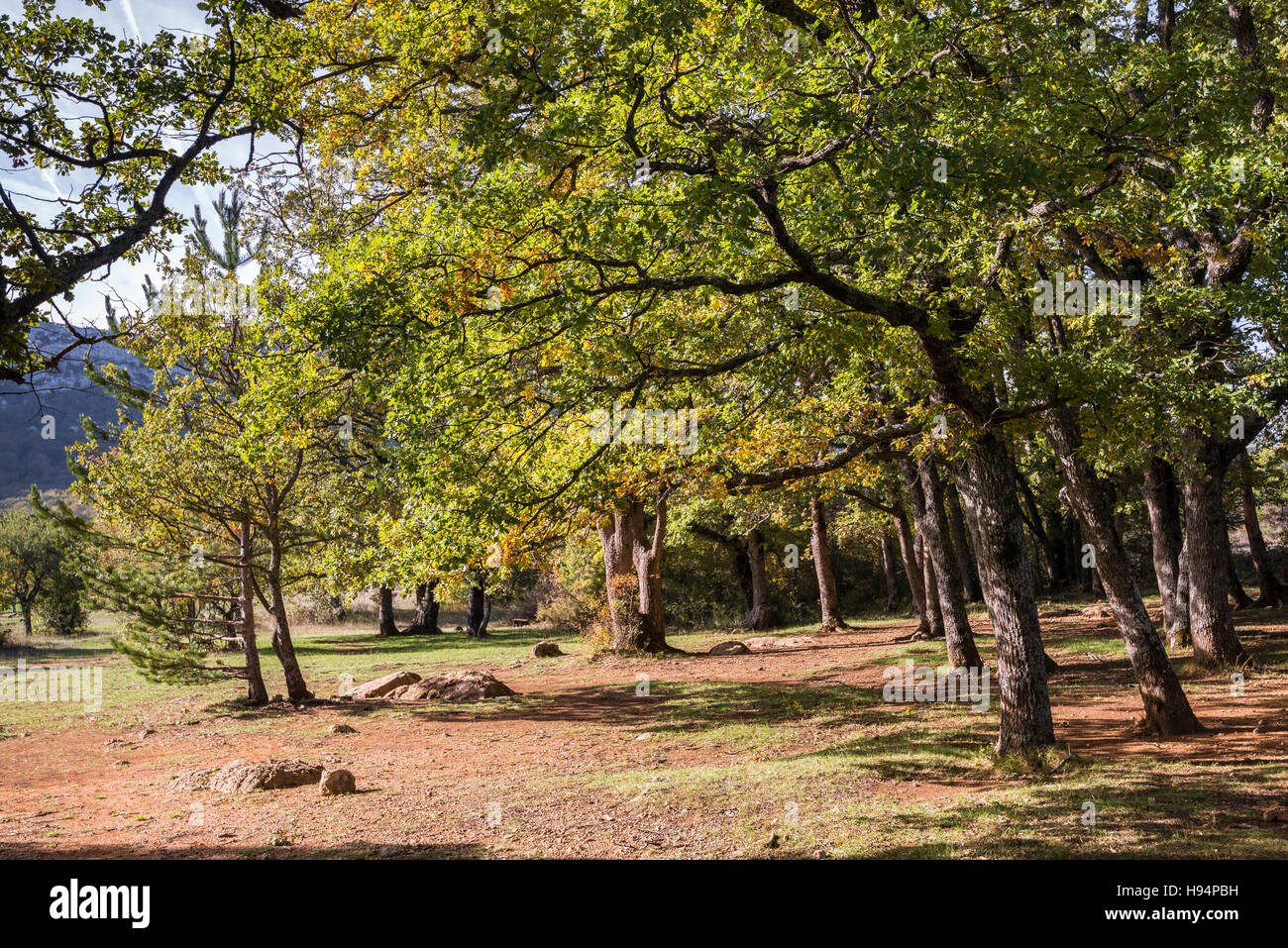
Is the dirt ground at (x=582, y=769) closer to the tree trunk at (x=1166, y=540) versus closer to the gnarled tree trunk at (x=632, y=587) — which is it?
the tree trunk at (x=1166, y=540)

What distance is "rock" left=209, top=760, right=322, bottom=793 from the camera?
34.0 feet

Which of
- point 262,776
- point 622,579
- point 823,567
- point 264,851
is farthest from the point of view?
point 823,567

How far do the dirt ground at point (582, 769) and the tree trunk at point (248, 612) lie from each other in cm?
79

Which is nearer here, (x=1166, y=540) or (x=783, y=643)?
(x=1166, y=540)

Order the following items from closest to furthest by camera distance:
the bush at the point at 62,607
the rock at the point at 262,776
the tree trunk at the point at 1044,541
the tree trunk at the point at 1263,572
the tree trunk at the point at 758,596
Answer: the rock at the point at 262,776, the tree trunk at the point at 1263,572, the tree trunk at the point at 758,596, the tree trunk at the point at 1044,541, the bush at the point at 62,607

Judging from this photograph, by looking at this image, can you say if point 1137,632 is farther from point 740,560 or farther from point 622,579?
point 740,560

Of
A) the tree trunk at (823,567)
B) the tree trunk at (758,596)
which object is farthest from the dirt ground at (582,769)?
the tree trunk at (758,596)

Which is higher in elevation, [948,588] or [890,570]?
[948,588]

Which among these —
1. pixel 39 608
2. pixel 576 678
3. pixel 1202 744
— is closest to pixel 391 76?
pixel 1202 744

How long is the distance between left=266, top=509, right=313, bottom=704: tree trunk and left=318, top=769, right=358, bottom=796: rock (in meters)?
8.04

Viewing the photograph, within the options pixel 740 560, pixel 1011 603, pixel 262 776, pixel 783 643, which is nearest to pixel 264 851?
pixel 262 776

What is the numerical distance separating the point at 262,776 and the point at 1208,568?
15.2 meters

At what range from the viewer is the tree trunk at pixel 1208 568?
1412 cm

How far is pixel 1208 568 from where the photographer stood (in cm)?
1418
